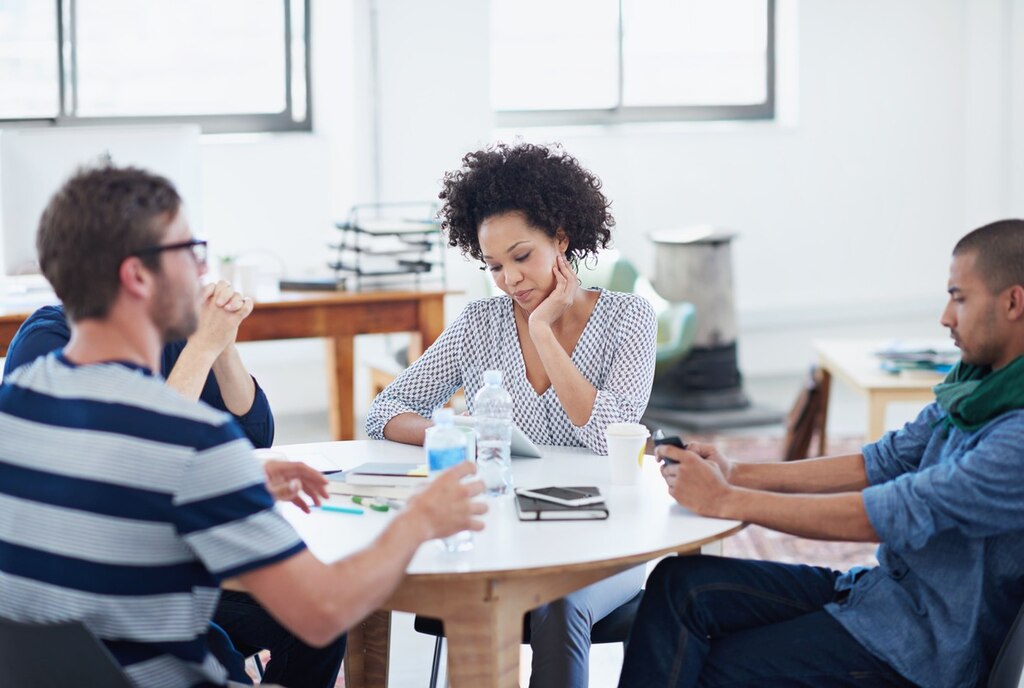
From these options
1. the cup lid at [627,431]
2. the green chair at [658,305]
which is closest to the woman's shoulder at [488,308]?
the cup lid at [627,431]

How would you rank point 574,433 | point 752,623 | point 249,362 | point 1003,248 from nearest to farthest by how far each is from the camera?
point 1003,248 < point 752,623 < point 574,433 < point 249,362

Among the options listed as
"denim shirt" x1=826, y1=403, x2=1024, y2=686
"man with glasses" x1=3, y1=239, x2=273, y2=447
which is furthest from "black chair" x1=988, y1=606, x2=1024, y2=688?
"man with glasses" x1=3, y1=239, x2=273, y2=447

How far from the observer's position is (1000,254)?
187cm

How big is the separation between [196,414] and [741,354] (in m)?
5.37

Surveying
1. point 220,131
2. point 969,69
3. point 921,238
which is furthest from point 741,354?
point 220,131

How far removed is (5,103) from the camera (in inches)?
214

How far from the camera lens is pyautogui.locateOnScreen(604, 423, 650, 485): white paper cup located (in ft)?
6.85

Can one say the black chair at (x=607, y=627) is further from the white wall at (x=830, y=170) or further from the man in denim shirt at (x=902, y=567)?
the white wall at (x=830, y=170)

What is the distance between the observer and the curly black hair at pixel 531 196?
261 cm

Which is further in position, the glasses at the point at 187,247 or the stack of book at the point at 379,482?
the stack of book at the point at 379,482

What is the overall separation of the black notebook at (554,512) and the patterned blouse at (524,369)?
434mm

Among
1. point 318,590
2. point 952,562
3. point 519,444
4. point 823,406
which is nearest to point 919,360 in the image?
point 823,406

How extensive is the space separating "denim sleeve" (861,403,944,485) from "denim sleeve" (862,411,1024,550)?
0.72 ft

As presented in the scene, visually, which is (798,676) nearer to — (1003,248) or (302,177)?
(1003,248)
